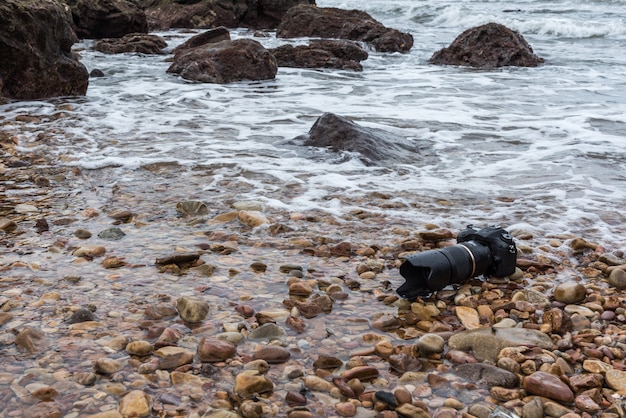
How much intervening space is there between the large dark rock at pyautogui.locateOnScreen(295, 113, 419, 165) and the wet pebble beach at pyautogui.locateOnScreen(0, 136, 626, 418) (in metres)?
1.42

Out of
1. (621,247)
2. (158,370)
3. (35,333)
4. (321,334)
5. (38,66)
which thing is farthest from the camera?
(38,66)

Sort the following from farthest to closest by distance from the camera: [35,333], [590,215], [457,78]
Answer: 1. [457,78]
2. [590,215]
3. [35,333]

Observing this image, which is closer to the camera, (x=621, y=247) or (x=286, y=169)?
(x=621, y=247)

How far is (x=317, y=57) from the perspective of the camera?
12.3m

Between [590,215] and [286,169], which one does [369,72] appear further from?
[590,215]

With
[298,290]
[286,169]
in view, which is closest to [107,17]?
[286,169]

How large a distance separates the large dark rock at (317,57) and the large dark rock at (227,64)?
1427 mm

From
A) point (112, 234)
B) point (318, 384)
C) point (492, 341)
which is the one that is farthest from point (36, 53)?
point (492, 341)

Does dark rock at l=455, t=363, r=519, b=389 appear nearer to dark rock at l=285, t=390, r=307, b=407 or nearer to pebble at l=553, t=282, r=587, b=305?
dark rock at l=285, t=390, r=307, b=407

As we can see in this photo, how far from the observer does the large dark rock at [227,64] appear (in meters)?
10.2

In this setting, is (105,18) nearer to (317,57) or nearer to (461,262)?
(317,57)

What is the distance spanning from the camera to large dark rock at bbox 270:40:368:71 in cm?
1226

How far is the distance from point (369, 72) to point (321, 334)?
967 centimetres

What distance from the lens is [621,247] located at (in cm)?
388
